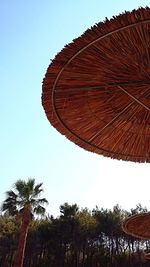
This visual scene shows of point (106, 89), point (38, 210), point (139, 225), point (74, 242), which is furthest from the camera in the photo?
point (74, 242)

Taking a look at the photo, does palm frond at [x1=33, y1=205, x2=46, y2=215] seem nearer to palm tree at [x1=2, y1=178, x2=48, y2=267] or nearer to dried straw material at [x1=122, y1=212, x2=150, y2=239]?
palm tree at [x1=2, y1=178, x2=48, y2=267]

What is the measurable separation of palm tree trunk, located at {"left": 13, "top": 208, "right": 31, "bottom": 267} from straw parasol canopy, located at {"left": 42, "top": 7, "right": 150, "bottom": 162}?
1854cm

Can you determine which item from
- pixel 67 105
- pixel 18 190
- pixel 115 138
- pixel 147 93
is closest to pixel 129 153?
pixel 115 138

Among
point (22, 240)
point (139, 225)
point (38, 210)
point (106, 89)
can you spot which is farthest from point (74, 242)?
point (106, 89)

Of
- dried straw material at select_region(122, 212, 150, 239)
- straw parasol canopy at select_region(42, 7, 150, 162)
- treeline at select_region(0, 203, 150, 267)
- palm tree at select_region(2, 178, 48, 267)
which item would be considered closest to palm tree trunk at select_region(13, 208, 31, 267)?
palm tree at select_region(2, 178, 48, 267)

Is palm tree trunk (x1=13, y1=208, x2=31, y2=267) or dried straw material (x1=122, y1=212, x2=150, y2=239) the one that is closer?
dried straw material (x1=122, y1=212, x2=150, y2=239)

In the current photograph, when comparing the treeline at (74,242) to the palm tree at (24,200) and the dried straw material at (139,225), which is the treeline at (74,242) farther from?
the dried straw material at (139,225)

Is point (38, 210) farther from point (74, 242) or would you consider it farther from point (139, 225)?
point (74, 242)

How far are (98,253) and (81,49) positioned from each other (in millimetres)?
45424

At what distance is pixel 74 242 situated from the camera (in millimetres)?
46625

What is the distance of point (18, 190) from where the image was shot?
2548 centimetres

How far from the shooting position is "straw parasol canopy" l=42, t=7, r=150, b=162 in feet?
12.0

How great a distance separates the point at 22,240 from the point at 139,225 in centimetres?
1591

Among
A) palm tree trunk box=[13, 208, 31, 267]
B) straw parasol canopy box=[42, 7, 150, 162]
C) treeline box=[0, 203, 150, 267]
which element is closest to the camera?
straw parasol canopy box=[42, 7, 150, 162]
